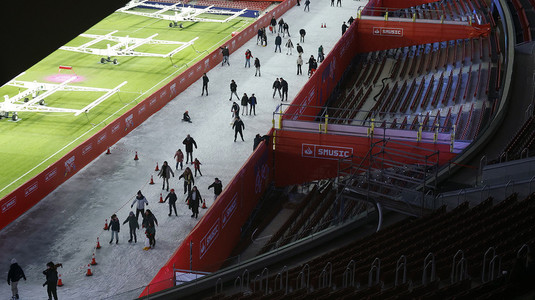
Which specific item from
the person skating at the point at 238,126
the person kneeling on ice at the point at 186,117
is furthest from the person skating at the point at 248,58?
the person skating at the point at 238,126

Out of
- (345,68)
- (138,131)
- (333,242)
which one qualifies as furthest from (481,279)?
(345,68)

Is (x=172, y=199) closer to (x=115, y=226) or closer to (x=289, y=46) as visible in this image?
(x=115, y=226)

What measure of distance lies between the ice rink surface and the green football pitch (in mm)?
3082

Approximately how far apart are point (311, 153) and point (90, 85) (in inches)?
679

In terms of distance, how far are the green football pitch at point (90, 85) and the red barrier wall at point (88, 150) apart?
2639 millimetres

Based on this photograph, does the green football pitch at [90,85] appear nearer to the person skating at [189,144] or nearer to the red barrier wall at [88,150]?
the red barrier wall at [88,150]

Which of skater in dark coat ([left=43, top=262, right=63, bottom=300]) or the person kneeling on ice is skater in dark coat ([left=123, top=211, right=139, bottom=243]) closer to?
skater in dark coat ([left=43, top=262, right=63, bottom=300])

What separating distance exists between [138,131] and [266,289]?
1636 centimetres

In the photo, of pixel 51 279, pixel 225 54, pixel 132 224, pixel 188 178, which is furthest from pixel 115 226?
pixel 225 54

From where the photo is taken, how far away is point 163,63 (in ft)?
144

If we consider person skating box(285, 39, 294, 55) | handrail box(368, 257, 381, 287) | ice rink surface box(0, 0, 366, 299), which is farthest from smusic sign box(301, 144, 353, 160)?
person skating box(285, 39, 294, 55)

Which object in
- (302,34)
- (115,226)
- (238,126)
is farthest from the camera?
(302,34)

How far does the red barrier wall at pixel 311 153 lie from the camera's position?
25344 millimetres

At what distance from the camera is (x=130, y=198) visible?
24.9 meters
